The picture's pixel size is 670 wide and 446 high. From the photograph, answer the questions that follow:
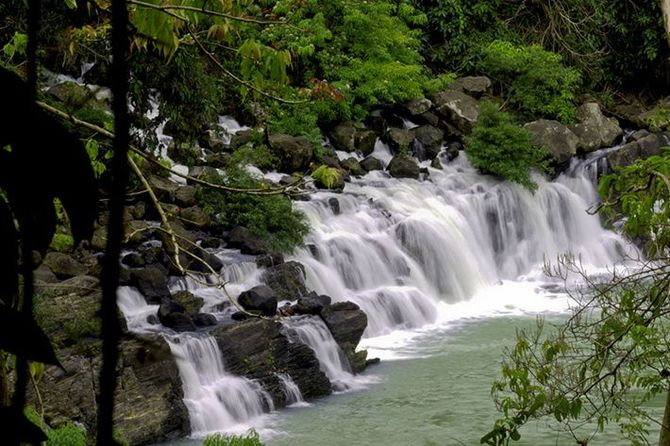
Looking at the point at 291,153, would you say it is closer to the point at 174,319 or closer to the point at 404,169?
the point at 404,169

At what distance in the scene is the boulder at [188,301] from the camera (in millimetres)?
9859

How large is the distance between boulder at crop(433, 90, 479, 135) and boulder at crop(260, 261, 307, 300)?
23.6ft

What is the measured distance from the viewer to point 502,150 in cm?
1644

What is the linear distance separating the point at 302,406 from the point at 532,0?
15.1 metres

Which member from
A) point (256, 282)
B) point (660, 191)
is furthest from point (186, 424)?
point (660, 191)

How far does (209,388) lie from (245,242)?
3.02m

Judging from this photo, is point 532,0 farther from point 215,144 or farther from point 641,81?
point 215,144

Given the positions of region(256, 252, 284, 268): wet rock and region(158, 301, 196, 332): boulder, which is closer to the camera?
region(158, 301, 196, 332): boulder

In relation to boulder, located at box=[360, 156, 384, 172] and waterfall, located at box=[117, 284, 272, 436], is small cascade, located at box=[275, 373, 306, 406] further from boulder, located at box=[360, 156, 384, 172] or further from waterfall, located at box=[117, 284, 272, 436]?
boulder, located at box=[360, 156, 384, 172]

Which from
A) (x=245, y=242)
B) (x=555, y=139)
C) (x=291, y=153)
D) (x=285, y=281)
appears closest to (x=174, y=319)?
(x=285, y=281)

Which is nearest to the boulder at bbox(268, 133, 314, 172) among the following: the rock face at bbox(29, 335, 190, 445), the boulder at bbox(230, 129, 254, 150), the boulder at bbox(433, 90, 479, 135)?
the boulder at bbox(230, 129, 254, 150)

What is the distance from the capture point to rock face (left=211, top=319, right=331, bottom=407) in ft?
30.1

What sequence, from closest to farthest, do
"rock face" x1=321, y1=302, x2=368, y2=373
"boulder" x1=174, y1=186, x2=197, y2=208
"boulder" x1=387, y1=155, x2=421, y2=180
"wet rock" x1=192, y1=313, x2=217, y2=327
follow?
"wet rock" x1=192, y1=313, x2=217, y2=327, "rock face" x1=321, y1=302, x2=368, y2=373, "boulder" x1=174, y1=186, x2=197, y2=208, "boulder" x1=387, y1=155, x2=421, y2=180

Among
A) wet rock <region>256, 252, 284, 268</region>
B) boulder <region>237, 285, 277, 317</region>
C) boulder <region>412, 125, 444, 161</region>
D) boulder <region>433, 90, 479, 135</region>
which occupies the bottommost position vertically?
boulder <region>237, 285, 277, 317</region>
